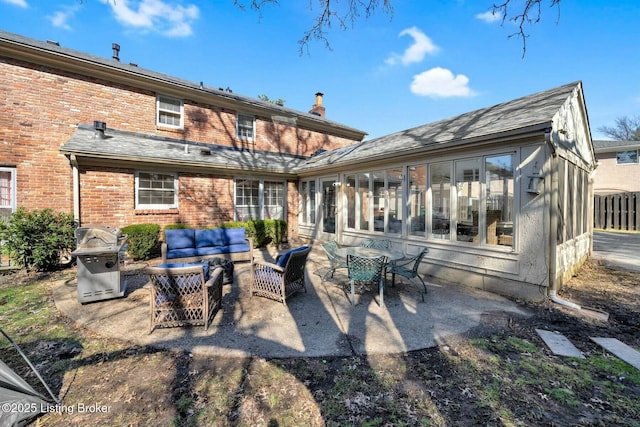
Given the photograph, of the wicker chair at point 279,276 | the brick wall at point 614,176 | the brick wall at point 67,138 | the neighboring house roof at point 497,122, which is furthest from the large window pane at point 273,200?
the brick wall at point 614,176

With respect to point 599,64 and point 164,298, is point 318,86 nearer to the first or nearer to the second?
point 599,64

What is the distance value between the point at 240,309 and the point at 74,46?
38.0ft

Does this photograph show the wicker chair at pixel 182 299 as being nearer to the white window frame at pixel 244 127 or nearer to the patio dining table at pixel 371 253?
the patio dining table at pixel 371 253

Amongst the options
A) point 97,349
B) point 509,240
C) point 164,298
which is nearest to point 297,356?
point 164,298

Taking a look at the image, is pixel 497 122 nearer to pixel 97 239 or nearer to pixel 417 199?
pixel 417 199

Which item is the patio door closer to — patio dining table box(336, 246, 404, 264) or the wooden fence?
patio dining table box(336, 246, 404, 264)

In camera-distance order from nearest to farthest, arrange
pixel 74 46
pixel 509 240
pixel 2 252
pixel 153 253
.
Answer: pixel 509 240, pixel 2 252, pixel 153 253, pixel 74 46

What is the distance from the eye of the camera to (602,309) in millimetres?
4762

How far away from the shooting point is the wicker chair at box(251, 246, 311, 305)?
15.3 feet

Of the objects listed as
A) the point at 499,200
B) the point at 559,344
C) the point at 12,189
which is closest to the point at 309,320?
the point at 559,344

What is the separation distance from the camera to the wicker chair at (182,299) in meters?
3.70

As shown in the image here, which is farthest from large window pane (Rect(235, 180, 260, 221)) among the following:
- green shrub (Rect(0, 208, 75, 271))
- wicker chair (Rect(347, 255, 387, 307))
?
wicker chair (Rect(347, 255, 387, 307))

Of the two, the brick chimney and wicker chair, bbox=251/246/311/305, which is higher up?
the brick chimney

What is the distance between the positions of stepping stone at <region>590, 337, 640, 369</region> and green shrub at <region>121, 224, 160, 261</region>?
9.80 metres
